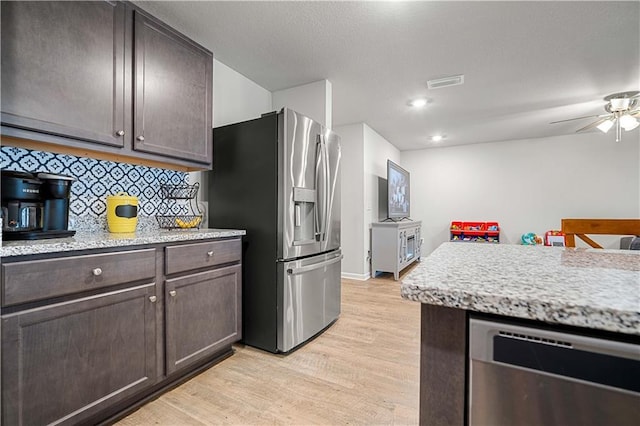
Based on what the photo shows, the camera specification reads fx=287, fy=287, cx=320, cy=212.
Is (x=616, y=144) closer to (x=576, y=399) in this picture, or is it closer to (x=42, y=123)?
(x=576, y=399)

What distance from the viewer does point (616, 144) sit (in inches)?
191

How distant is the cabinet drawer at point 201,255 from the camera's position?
160 centimetres

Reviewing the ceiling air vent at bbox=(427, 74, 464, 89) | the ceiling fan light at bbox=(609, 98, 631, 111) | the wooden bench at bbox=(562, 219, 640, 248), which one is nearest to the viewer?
the wooden bench at bbox=(562, 219, 640, 248)

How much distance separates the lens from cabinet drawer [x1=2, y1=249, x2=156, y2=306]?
1060 millimetres

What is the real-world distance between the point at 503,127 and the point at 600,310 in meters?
5.15

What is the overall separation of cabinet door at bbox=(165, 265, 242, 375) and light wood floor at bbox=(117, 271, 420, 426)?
19 centimetres

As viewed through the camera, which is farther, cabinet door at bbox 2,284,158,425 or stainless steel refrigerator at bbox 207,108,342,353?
stainless steel refrigerator at bbox 207,108,342,353

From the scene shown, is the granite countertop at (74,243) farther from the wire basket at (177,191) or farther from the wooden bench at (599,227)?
the wooden bench at (599,227)

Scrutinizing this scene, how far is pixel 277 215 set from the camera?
2.05 meters

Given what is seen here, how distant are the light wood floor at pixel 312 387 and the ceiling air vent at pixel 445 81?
8.02 feet

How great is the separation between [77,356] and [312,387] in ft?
3.89

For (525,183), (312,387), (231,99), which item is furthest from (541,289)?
(525,183)

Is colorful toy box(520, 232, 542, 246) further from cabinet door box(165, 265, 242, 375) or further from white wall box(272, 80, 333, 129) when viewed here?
cabinet door box(165, 265, 242, 375)

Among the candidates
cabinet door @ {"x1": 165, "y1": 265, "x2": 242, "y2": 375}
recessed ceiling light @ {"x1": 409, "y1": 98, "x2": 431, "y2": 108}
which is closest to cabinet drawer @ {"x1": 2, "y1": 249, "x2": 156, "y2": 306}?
cabinet door @ {"x1": 165, "y1": 265, "x2": 242, "y2": 375}
